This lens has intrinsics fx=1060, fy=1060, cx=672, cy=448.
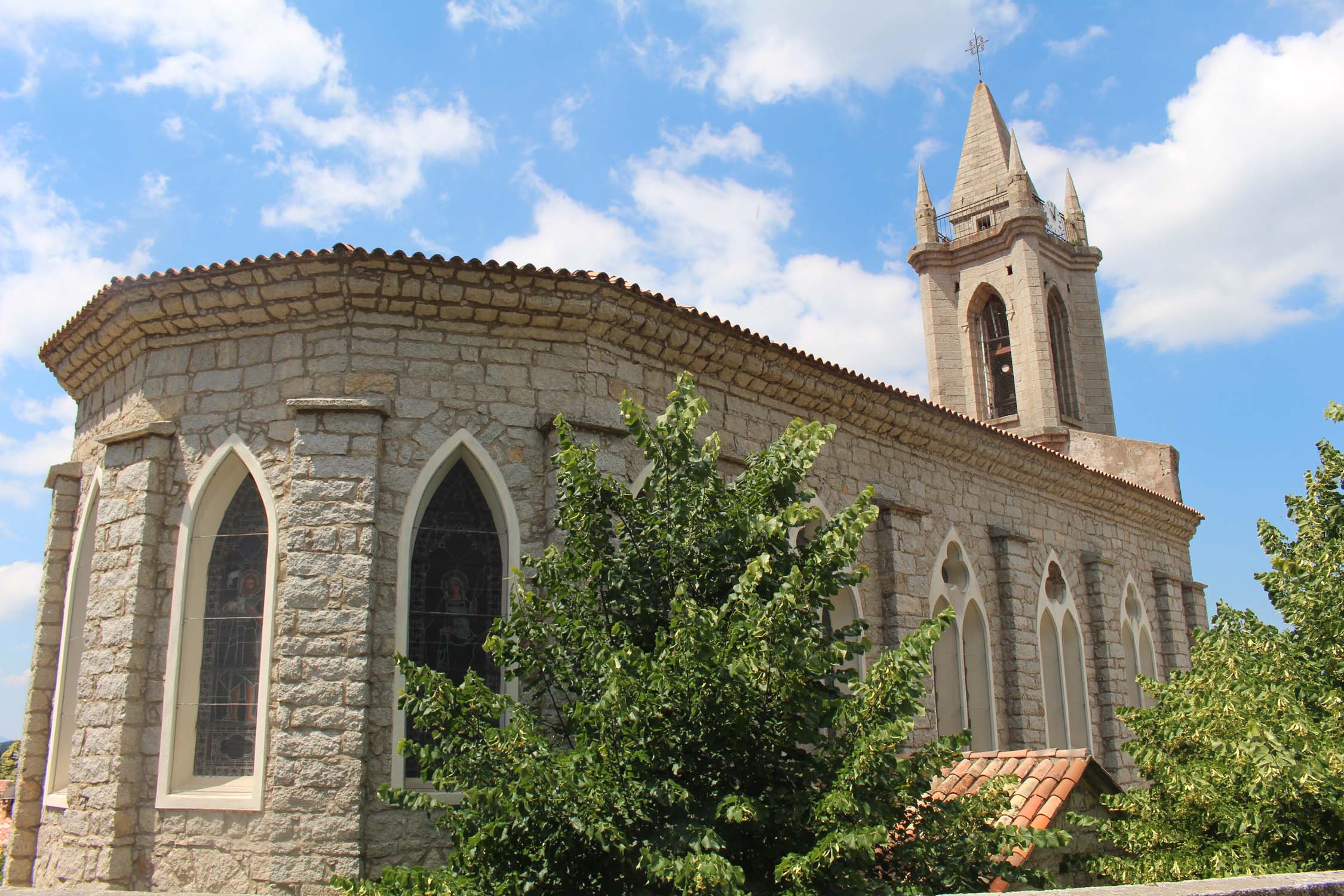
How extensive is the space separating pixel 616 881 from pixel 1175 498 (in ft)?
52.0

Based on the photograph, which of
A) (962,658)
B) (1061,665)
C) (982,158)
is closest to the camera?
(962,658)

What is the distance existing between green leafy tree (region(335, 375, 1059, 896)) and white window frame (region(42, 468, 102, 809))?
4.23 meters

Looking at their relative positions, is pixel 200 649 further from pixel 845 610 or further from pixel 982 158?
pixel 982 158

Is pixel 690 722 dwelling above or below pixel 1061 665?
below

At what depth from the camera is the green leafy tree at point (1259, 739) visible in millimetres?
6184

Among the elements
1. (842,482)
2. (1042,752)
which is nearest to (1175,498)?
(842,482)

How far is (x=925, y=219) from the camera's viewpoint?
27.5 metres

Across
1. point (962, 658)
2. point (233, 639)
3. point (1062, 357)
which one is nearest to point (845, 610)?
point (962, 658)

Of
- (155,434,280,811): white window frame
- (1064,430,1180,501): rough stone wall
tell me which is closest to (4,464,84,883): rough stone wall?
A: (155,434,280,811): white window frame

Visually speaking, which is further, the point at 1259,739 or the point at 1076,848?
the point at 1076,848

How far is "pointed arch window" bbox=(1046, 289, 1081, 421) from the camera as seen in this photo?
25.4 m

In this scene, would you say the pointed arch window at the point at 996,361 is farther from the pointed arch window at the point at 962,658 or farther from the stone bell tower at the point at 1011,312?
the pointed arch window at the point at 962,658

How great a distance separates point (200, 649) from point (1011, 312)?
22116 millimetres

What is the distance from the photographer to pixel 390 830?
6770mm
